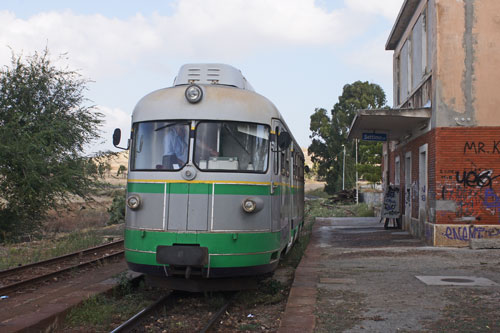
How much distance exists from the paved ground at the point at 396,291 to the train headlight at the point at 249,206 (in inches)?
51.8

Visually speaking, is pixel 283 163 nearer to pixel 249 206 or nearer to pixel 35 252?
pixel 249 206

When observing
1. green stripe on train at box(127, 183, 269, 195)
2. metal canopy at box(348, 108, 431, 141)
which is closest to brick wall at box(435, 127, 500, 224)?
A: metal canopy at box(348, 108, 431, 141)

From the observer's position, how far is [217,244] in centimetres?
718

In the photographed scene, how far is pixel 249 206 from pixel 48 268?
6298 millimetres

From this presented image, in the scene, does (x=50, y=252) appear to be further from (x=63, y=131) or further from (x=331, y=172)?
(x=331, y=172)

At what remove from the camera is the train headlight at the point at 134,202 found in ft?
24.6

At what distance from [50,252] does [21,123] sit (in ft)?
29.1

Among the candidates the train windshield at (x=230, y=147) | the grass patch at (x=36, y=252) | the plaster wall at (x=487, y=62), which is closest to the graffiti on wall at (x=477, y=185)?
the plaster wall at (x=487, y=62)

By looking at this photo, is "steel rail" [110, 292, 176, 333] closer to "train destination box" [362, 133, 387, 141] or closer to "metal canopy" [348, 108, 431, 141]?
"metal canopy" [348, 108, 431, 141]

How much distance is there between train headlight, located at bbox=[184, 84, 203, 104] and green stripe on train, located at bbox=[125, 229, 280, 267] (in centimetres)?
188

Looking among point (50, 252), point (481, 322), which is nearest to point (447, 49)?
point (481, 322)

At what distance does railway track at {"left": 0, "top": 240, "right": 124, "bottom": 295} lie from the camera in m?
9.50

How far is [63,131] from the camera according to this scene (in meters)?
21.7

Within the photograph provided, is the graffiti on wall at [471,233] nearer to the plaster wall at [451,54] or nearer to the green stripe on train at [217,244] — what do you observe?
the plaster wall at [451,54]
